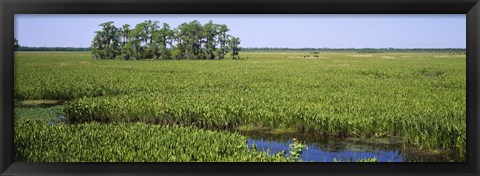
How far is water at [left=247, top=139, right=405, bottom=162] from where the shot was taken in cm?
444

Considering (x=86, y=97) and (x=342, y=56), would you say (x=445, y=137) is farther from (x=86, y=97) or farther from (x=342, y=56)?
(x=86, y=97)

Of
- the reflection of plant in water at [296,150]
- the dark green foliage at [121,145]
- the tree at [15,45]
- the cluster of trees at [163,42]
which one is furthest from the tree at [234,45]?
the tree at [15,45]

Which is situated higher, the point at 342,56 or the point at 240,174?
the point at 342,56

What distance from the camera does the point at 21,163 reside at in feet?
12.1

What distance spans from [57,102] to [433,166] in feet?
11.1

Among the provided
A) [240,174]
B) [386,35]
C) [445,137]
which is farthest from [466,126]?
[240,174]

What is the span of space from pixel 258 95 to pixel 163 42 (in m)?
1.12

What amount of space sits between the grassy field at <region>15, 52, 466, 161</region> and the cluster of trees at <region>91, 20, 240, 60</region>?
0.09 m

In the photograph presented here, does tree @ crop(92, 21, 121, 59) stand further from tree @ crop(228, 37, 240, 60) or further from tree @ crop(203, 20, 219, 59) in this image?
tree @ crop(228, 37, 240, 60)

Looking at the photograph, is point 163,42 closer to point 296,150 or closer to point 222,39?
point 222,39

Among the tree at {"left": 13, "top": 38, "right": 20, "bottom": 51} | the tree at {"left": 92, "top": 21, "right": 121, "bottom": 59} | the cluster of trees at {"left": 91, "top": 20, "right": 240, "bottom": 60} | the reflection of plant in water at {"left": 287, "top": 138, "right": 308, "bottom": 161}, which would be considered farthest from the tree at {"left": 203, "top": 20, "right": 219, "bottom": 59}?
the tree at {"left": 13, "top": 38, "right": 20, "bottom": 51}

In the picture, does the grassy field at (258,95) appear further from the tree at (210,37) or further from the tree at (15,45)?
the tree at (15,45)

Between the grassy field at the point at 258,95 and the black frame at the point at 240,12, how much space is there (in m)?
0.57

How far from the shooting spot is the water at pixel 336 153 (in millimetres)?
4441
